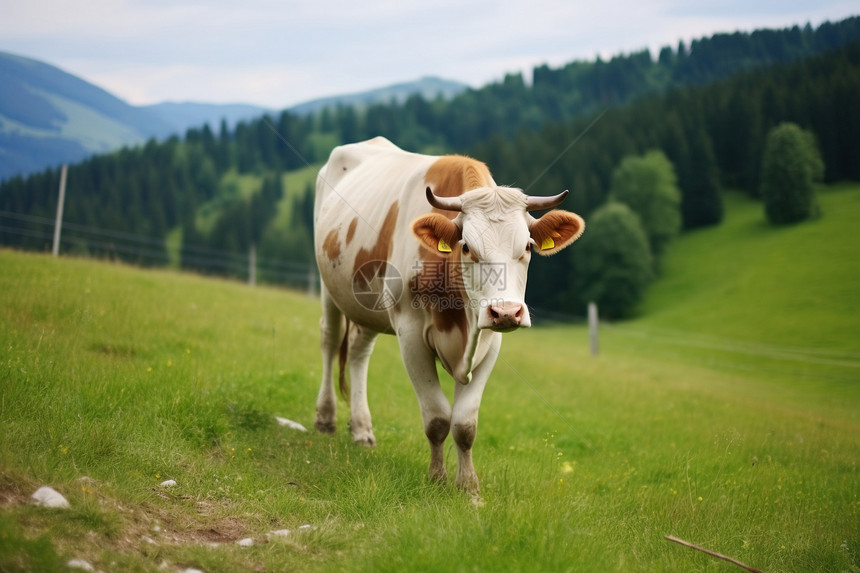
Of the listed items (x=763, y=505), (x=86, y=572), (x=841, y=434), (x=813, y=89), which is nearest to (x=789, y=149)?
(x=813, y=89)

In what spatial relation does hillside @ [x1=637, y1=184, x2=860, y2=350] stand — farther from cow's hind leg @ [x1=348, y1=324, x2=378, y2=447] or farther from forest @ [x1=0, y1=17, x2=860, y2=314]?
cow's hind leg @ [x1=348, y1=324, x2=378, y2=447]

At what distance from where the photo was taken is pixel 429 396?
5793 millimetres

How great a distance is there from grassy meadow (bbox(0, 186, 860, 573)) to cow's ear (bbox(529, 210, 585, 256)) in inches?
74.0

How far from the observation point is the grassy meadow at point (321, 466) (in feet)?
13.7

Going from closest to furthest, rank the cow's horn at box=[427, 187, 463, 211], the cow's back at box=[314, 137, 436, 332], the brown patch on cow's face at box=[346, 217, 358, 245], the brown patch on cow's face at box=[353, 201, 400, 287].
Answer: the cow's horn at box=[427, 187, 463, 211]
the cow's back at box=[314, 137, 436, 332]
the brown patch on cow's face at box=[353, 201, 400, 287]
the brown patch on cow's face at box=[346, 217, 358, 245]

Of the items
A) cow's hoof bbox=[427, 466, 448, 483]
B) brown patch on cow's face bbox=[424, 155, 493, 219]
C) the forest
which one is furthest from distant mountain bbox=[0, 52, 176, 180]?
the forest

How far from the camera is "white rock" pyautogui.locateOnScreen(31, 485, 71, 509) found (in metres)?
4.03

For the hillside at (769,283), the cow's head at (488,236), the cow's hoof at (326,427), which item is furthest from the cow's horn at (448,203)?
the hillside at (769,283)

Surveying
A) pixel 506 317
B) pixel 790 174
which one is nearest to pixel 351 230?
pixel 506 317

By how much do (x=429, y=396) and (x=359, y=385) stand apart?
190 centimetres

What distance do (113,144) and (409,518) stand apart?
14516mm

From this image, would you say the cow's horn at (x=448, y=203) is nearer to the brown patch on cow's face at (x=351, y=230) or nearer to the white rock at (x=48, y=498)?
the brown patch on cow's face at (x=351, y=230)

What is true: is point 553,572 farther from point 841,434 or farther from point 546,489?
point 841,434

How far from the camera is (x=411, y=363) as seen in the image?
5863 mm
